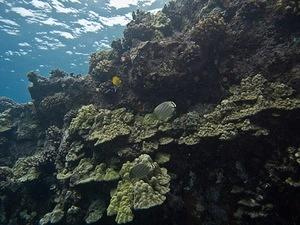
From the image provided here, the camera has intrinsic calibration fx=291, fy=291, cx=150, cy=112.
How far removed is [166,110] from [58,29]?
2020 centimetres

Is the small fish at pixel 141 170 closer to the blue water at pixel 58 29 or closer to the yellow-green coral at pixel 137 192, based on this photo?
the yellow-green coral at pixel 137 192

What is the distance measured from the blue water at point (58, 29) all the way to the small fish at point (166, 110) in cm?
1478

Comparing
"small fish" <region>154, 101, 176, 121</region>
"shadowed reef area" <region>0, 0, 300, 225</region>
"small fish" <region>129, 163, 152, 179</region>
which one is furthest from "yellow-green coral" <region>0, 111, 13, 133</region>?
"small fish" <region>129, 163, 152, 179</region>

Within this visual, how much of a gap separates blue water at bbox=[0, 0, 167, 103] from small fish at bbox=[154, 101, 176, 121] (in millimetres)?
14780

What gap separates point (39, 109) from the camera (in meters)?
12.1

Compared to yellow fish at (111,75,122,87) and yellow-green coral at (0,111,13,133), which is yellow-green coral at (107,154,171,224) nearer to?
yellow fish at (111,75,122,87)

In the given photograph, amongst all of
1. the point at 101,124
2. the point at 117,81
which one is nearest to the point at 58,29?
the point at 117,81

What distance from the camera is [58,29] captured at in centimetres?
2445

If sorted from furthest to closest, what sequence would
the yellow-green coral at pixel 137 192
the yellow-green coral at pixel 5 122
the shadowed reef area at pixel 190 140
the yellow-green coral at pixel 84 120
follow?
the yellow-green coral at pixel 5 122 < the yellow-green coral at pixel 84 120 < the shadowed reef area at pixel 190 140 < the yellow-green coral at pixel 137 192

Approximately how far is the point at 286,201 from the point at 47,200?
22.7 ft

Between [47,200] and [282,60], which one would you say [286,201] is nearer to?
[282,60]

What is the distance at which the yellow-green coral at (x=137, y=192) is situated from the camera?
5520 millimetres

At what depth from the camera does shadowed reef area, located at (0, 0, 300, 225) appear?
5789 mm

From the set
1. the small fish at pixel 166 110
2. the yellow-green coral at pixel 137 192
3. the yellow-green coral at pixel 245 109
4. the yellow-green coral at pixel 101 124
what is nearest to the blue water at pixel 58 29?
the yellow-green coral at pixel 101 124
